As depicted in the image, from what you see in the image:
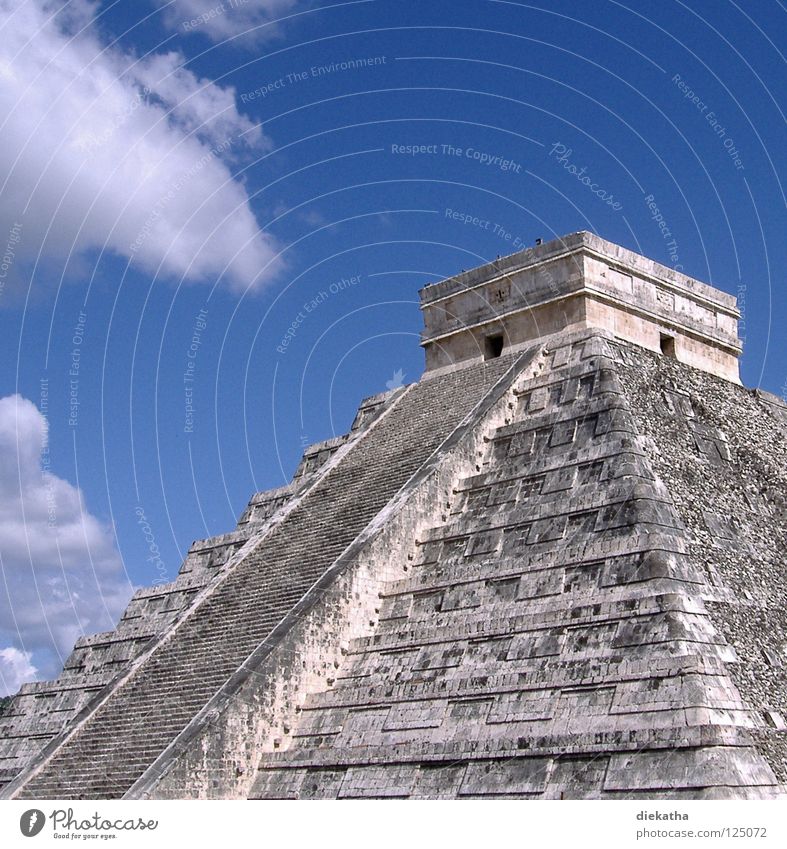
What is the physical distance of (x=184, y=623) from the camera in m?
16.1

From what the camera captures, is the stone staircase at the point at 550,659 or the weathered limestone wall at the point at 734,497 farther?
the weathered limestone wall at the point at 734,497

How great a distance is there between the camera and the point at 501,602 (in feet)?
43.2

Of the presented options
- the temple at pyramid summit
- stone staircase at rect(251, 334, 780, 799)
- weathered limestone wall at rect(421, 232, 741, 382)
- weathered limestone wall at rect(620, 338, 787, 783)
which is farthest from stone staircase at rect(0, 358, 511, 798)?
weathered limestone wall at rect(620, 338, 787, 783)

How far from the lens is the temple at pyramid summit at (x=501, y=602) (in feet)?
37.6

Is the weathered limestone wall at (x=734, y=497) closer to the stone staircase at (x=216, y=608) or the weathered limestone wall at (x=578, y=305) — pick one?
the weathered limestone wall at (x=578, y=305)

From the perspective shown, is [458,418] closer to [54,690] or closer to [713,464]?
[713,464]
